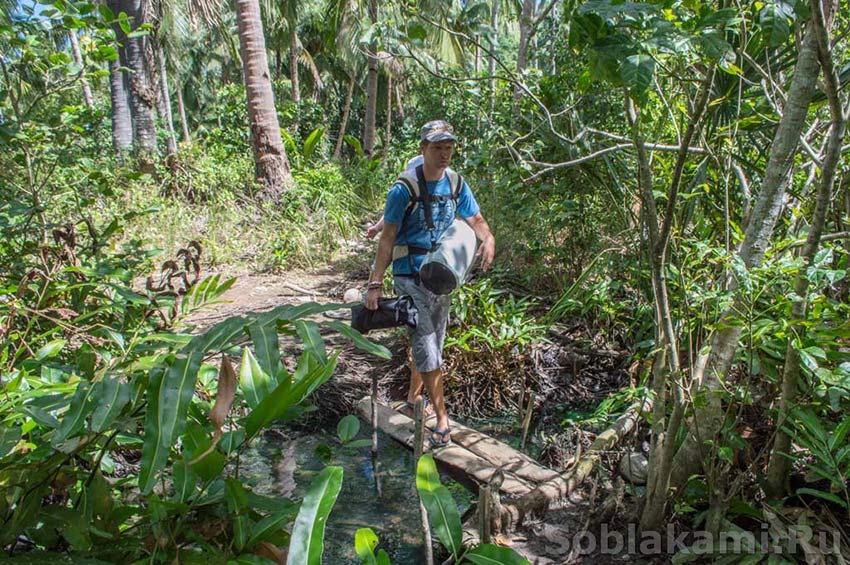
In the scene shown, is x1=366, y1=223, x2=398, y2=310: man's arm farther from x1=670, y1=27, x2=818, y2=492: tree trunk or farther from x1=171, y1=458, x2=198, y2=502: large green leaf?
x1=171, y1=458, x2=198, y2=502: large green leaf

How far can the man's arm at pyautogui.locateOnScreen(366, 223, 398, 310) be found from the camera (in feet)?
11.2

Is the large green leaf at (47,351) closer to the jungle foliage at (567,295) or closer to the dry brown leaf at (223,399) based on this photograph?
the jungle foliage at (567,295)

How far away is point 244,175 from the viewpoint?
29.7ft

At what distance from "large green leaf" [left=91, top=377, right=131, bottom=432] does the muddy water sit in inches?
53.5

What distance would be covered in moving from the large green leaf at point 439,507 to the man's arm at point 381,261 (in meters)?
1.84

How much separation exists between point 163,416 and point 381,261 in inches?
86.8

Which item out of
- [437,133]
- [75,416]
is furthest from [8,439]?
[437,133]

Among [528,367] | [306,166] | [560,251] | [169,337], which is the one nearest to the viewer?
[169,337]

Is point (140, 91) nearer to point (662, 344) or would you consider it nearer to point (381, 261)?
point (381, 261)

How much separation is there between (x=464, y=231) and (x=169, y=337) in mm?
1995

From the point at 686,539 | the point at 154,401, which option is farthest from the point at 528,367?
the point at 154,401

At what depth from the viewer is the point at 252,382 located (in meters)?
1.57

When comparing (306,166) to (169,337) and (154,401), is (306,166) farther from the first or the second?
(154,401)

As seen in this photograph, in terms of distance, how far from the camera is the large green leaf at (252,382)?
5.04 ft
